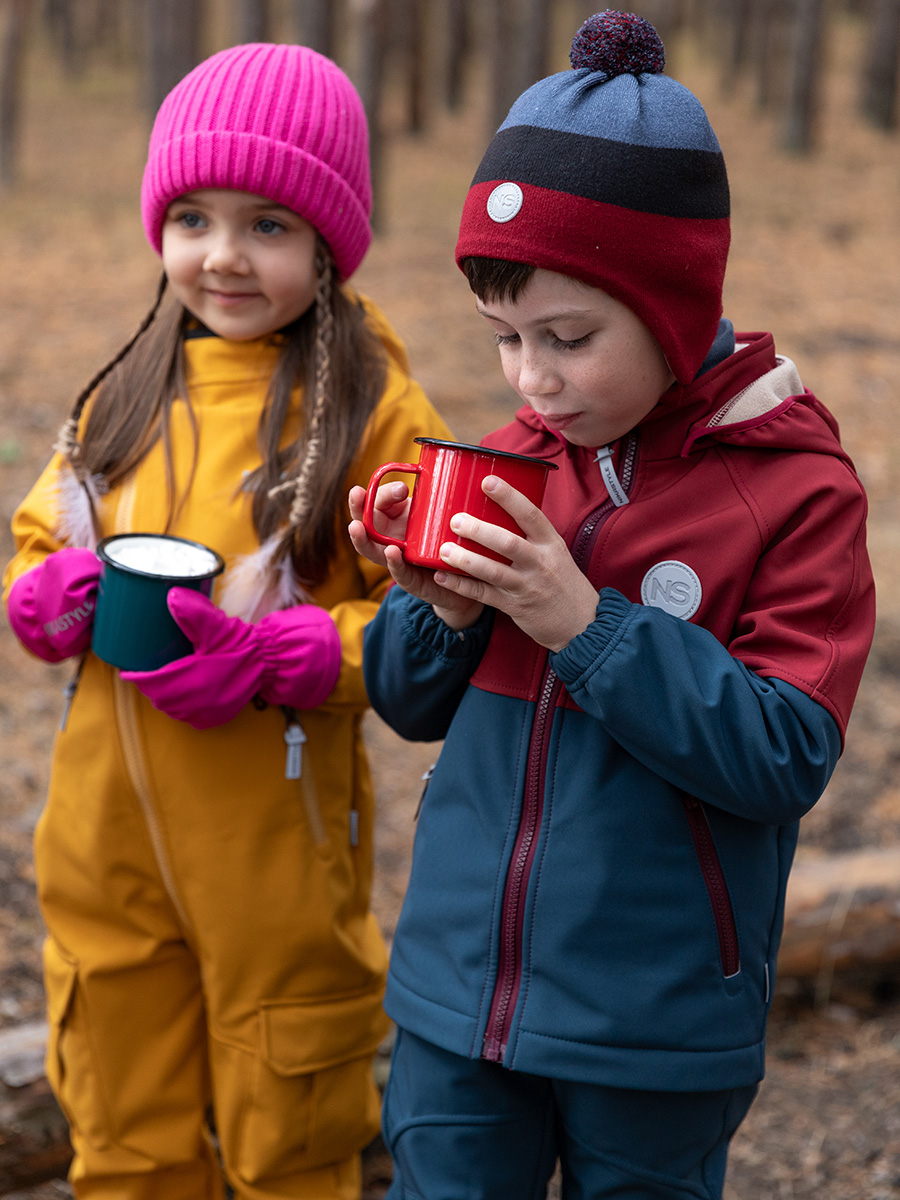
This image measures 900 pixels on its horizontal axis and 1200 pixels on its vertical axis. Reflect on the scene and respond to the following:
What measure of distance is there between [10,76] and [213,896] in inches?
500

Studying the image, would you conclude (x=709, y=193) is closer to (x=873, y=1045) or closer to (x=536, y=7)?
(x=873, y=1045)

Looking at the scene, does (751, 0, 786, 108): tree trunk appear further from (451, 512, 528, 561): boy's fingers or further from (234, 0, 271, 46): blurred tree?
(451, 512, 528, 561): boy's fingers

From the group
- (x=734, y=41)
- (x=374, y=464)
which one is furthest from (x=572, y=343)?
(x=734, y=41)

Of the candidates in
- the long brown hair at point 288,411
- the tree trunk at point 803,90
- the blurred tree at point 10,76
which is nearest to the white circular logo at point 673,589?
the long brown hair at point 288,411

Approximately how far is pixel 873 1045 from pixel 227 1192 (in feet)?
6.12

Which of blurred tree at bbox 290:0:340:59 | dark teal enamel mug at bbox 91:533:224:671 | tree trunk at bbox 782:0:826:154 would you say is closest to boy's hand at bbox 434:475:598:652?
dark teal enamel mug at bbox 91:533:224:671

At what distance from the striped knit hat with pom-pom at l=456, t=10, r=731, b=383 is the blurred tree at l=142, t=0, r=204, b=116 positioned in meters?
11.2

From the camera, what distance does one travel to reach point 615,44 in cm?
160

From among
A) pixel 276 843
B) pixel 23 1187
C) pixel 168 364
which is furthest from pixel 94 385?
pixel 23 1187

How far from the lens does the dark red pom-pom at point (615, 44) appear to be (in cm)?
159

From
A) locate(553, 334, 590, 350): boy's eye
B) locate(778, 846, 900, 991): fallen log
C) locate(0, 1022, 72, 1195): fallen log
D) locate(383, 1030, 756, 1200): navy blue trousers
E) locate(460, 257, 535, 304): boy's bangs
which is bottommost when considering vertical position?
locate(0, 1022, 72, 1195): fallen log

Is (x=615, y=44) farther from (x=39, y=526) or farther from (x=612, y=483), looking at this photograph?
(x=39, y=526)

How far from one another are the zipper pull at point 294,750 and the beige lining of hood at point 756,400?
1.06 meters

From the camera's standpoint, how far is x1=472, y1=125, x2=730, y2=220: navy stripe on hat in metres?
1.54
